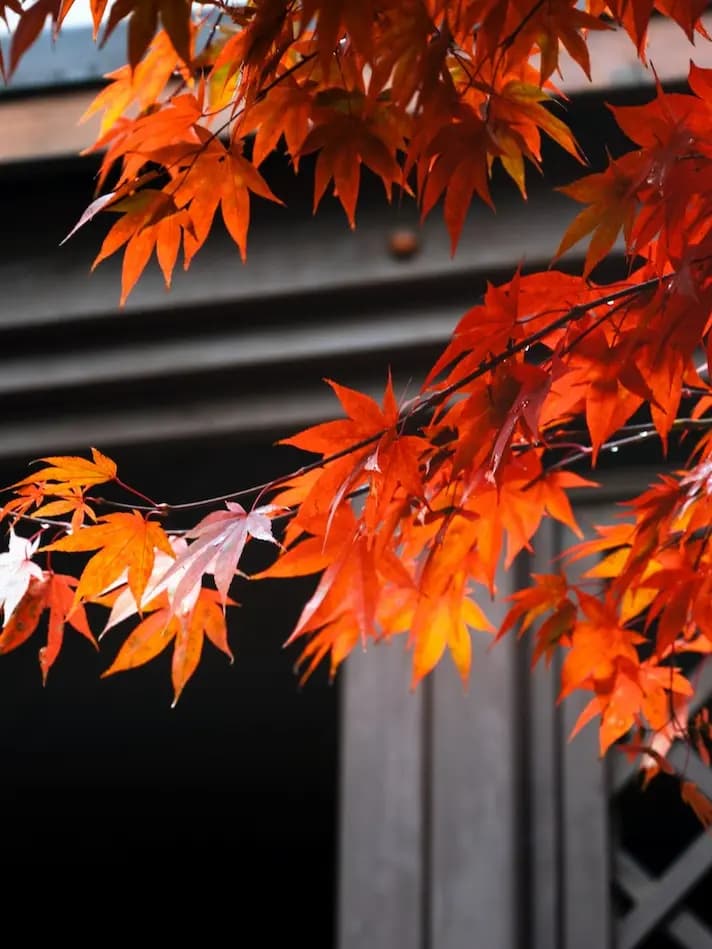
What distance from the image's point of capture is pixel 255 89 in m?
1.22

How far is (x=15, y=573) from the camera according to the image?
1.31 meters

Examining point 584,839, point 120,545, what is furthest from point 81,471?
point 584,839

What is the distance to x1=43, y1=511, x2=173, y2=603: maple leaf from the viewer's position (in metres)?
1.24

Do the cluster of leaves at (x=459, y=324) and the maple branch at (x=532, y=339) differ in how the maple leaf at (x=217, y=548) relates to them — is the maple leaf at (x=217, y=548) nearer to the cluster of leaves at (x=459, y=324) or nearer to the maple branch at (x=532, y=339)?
the cluster of leaves at (x=459, y=324)

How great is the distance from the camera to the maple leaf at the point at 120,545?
124 centimetres

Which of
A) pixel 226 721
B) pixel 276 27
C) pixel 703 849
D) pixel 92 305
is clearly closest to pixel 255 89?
pixel 276 27

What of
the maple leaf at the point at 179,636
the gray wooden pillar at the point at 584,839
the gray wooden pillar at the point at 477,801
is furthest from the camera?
the gray wooden pillar at the point at 584,839

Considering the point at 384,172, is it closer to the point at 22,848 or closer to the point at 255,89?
the point at 255,89

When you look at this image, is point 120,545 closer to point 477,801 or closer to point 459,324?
point 459,324

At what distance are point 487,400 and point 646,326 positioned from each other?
15cm

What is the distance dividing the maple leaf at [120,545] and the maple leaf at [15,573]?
0.26 feet

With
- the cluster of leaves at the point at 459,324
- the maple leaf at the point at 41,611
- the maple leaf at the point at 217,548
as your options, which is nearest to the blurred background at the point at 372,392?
the cluster of leaves at the point at 459,324

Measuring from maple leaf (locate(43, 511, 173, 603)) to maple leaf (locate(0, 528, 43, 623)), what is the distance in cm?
8

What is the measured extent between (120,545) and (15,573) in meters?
0.14
